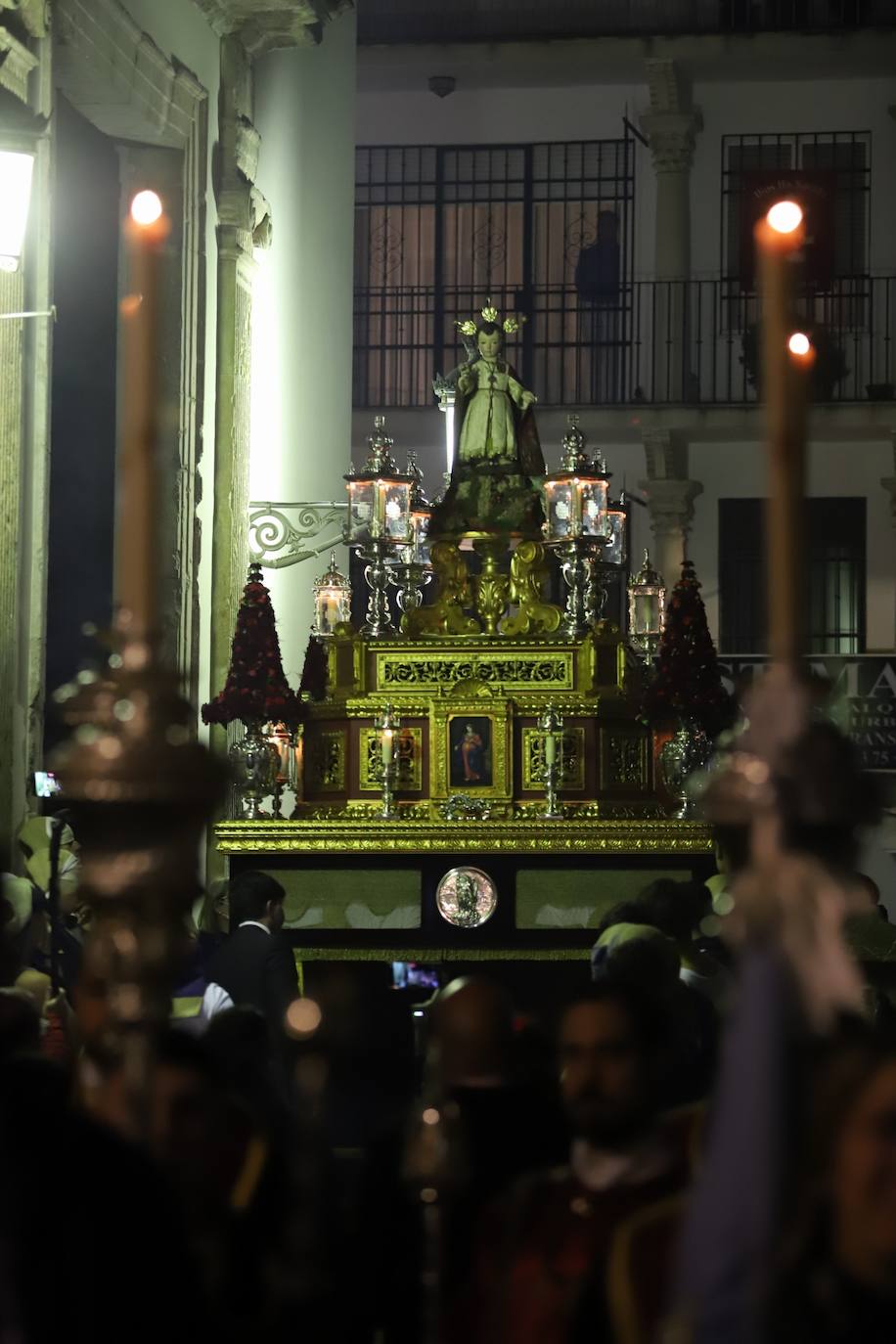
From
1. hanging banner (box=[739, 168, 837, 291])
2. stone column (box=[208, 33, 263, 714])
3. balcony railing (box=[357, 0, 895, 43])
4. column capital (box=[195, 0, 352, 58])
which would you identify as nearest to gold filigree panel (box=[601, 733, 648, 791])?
stone column (box=[208, 33, 263, 714])

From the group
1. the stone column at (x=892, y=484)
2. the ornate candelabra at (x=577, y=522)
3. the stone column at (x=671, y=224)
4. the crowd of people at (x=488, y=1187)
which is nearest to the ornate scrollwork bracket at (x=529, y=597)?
the ornate candelabra at (x=577, y=522)

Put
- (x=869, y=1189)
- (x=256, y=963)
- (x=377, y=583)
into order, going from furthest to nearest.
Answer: (x=377, y=583)
(x=256, y=963)
(x=869, y=1189)

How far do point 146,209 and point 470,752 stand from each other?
29.9 feet

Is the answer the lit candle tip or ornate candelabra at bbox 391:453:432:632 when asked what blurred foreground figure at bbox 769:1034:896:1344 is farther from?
ornate candelabra at bbox 391:453:432:632

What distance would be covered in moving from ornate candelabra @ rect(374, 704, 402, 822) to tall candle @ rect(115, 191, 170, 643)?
28.8ft

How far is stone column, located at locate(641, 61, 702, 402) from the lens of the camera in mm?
23750

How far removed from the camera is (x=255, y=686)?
36.5 ft

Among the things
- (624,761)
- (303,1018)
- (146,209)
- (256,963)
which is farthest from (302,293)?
(146,209)

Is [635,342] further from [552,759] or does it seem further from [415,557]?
[552,759]

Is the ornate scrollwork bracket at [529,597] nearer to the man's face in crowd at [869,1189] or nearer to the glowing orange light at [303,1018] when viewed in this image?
the glowing orange light at [303,1018]

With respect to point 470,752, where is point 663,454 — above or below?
above

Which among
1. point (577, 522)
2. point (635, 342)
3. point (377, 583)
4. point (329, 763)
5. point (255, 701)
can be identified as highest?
point (635, 342)

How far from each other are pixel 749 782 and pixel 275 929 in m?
6.13

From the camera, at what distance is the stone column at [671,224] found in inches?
935
